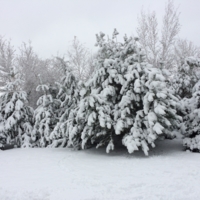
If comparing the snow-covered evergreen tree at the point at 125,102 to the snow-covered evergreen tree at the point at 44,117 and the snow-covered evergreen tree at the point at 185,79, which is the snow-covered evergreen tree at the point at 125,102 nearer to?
the snow-covered evergreen tree at the point at 185,79

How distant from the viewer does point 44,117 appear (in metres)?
10.9

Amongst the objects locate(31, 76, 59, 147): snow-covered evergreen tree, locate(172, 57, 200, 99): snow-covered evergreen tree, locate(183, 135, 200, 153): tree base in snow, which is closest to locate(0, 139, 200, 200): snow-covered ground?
locate(183, 135, 200, 153): tree base in snow

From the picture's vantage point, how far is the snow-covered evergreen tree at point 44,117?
1065 cm

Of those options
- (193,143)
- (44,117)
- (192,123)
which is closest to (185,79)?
(192,123)

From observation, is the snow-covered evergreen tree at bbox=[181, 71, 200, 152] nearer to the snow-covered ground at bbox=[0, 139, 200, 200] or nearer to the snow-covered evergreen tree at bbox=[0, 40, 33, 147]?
the snow-covered ground at bbox=[0, 139, 200, 200]

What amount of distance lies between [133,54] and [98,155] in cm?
398

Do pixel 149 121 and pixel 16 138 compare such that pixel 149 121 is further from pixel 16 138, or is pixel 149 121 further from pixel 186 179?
pixel 16 138

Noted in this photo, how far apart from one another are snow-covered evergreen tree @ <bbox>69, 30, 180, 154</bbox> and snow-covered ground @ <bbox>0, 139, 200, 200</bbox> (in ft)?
2.17

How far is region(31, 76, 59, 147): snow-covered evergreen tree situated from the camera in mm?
10648

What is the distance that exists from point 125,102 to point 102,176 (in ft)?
9.32

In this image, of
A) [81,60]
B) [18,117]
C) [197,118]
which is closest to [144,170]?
[197,118]

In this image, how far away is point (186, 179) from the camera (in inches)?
198

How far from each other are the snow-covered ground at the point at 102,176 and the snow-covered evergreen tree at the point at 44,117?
2565 millimetres

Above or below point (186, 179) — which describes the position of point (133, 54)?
above
